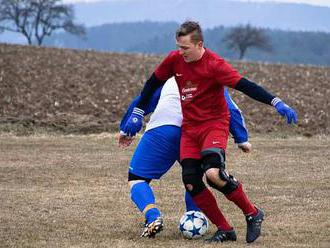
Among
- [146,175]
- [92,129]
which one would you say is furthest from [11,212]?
[92,129]

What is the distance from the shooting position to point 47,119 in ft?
80.3

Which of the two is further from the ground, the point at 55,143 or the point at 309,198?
the point at 309,198

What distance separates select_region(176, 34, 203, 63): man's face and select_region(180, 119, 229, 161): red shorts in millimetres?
642

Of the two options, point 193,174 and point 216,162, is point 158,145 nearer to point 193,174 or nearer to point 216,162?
point 193,174

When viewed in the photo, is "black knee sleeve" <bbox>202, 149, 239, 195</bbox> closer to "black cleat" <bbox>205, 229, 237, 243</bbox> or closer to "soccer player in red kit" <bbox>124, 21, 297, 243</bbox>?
"soccer player in red kit" <bbox>124, 21, 297, 243</bbox>

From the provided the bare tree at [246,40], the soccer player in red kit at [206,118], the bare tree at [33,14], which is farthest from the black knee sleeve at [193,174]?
the bare tree at [246,40]

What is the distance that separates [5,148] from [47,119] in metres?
6.30

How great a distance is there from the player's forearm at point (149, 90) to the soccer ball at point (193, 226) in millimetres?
1209

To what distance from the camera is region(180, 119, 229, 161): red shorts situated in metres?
7.85

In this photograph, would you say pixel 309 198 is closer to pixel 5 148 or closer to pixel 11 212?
pixel 11 212

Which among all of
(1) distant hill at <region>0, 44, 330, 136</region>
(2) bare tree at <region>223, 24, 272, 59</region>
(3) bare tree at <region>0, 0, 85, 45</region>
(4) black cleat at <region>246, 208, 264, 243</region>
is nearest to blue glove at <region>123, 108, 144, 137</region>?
(4) black cleat at <region>246, 208, 264, 243</region>

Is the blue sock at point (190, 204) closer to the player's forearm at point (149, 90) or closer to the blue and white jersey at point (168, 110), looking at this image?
the blue and white jersey at point (168, 110)

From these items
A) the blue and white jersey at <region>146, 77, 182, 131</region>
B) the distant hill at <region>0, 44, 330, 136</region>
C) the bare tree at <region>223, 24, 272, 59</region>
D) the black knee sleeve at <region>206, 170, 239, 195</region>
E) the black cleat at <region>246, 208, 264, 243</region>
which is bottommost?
the bare tree at <region>223, 24, 272, 59</region>

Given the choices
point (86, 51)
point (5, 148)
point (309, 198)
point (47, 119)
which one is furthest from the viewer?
point (86, 51)
